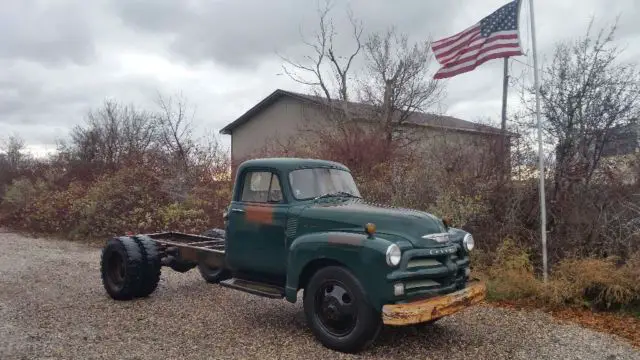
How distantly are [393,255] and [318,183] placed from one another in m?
1.70

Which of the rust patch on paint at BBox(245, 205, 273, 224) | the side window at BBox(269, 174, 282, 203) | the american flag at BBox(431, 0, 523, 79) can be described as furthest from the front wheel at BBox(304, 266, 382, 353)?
the american flag at BBox(431, 0, 523, 79)

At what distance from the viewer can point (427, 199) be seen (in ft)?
35.2

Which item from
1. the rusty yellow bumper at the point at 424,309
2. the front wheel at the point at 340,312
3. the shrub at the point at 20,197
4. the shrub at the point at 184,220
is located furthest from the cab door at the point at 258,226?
the shrub at the point at 20,197

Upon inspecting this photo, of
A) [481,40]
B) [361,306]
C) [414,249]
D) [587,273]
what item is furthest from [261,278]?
[481,40]

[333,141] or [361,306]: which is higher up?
[333,141]

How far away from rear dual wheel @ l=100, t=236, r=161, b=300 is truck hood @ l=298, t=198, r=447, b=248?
113 inches

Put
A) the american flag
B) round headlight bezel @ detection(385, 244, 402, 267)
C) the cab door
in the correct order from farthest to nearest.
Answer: the american flag < the cab door < round headlight bezel @ detection(385, 244, 402, 267)

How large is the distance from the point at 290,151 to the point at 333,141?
179cm

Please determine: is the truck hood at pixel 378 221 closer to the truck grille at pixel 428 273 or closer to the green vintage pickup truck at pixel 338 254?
the green vintage pickup truck at pixel 338 254

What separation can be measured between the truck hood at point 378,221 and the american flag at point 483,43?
370 cm

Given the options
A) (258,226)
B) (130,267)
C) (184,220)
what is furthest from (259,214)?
(184,220)

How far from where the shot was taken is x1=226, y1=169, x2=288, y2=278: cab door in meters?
6.07

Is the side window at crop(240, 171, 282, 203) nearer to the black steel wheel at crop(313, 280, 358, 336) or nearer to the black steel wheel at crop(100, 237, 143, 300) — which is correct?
the black steel wheel at crop(313, 280, 358, 336)

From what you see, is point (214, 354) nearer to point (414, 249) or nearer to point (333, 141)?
point (414, 249)
